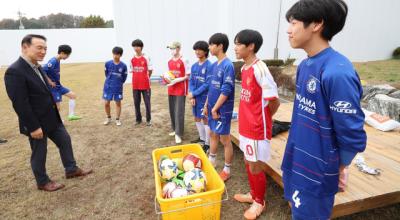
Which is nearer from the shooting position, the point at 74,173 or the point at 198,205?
the point at 198,205

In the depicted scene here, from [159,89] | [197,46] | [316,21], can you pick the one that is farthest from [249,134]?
[159,89]

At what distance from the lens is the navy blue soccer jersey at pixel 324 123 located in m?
1.39

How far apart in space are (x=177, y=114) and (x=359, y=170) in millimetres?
3154

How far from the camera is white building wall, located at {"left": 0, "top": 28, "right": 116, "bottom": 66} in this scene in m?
24.1

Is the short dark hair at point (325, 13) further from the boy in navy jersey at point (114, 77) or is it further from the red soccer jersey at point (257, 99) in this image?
the boy in navy jersey at point (114, 77)

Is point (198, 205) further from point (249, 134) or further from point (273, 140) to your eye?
point (273, 140)

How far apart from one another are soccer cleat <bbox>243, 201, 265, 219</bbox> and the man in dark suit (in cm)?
257

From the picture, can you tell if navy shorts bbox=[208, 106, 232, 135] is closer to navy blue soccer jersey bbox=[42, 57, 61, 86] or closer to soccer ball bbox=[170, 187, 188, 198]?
soccer ball bbox=[170, 187, 188, 198]

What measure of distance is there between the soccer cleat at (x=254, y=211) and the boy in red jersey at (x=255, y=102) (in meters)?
0.43

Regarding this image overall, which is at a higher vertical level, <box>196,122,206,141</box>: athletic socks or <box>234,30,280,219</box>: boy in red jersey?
<box>234,30,280,219</box>: boy in red jersey

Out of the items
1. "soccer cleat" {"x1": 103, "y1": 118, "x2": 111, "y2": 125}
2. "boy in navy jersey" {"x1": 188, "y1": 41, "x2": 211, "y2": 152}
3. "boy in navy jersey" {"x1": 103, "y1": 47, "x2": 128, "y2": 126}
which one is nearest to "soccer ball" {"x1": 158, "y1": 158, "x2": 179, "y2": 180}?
"boy in navy jersey" {"x1": 188, "y1": 41, "x2": 211, "y2": 152}

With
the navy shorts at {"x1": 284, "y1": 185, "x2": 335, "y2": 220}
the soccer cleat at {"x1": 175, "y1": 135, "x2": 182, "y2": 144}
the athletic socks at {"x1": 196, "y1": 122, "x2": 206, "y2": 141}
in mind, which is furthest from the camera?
the soccer cleat at {"x1": 175, "y1": 135, "x2": 182, "y2": 144}

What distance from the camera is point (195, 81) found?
14.6 feet

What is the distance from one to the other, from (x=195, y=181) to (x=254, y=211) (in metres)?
0.72
